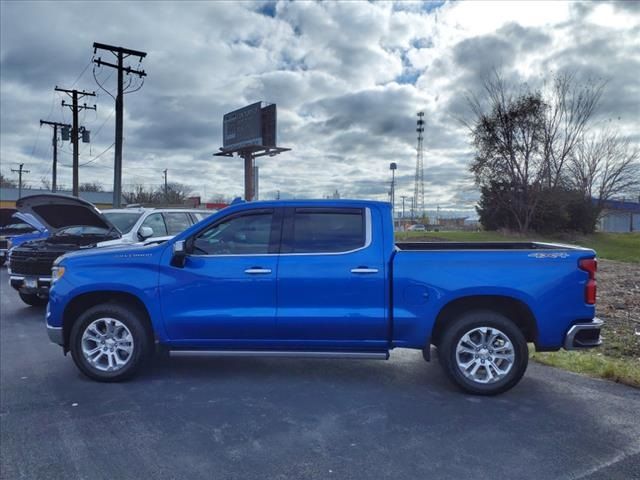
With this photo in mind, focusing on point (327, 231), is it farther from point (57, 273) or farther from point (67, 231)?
point (67, 231)

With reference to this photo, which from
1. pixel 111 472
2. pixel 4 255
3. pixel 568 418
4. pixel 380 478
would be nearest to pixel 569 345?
pixel 568 418

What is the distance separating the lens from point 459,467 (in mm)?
3213

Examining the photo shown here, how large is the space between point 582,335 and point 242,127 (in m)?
26.6

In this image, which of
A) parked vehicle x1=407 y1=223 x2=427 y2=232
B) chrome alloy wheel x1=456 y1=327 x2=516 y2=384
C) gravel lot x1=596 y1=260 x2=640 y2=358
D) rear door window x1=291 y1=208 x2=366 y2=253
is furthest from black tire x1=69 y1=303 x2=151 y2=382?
parked vehicle x1=407 y1=223 x2=427 y2=232

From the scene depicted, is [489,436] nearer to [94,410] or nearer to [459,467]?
[459,467]

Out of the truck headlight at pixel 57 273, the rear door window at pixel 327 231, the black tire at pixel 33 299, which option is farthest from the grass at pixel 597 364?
the black tire at pixel 33 299

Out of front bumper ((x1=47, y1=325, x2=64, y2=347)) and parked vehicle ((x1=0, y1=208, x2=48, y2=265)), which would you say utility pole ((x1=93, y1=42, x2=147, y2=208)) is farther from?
front bumper ((x1=47, y1=325, x2=64, y2=347))

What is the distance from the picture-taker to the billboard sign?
27.6m

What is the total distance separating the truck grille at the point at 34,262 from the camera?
8.27 meters

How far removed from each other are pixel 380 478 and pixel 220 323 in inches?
89.2

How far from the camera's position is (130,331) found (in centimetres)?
481

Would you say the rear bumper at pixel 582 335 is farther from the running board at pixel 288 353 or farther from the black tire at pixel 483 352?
the running board at pixel 288 353

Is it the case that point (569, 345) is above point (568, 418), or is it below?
above

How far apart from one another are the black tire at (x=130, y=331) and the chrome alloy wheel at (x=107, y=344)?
0.03m
